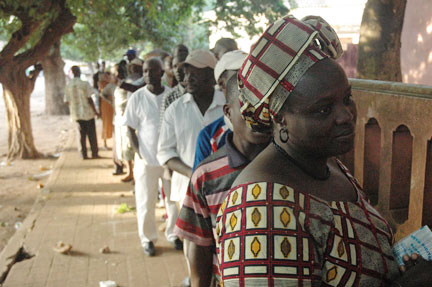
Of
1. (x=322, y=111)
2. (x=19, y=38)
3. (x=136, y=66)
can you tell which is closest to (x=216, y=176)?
(x=322, y=111)

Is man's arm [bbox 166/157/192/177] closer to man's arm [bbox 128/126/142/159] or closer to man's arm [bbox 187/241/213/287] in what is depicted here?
man's arm [bbox 187/241/213/287]

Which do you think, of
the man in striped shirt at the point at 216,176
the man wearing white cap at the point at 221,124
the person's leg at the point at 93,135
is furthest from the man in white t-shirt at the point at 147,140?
the person's leg at the point at 93,135

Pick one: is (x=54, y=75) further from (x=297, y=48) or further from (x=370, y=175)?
(x=297, y=48)

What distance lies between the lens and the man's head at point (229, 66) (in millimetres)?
2541

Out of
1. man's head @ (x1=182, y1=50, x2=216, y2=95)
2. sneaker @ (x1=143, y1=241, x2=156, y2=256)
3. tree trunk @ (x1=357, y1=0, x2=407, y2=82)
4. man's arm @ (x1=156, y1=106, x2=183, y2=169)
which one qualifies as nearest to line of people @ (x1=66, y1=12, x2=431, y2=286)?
man's head @ (x1=182, y1=50, x2=216, y2=95)

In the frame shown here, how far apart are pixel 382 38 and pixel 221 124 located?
2.41 metres

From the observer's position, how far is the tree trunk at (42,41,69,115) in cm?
1767

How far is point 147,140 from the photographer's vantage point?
193 inches

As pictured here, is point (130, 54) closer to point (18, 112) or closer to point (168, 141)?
point (18, 112)

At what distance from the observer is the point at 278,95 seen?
1356 millimetres

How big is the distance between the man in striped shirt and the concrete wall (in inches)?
220

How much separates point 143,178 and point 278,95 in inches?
150

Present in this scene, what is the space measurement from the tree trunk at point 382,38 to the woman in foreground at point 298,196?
320 centimetres

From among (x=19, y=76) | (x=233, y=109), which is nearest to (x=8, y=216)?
(x=19, y=76)
